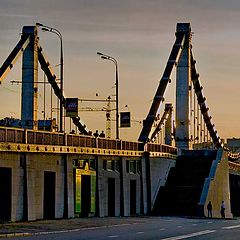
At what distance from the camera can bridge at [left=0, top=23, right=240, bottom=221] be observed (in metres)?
54.9

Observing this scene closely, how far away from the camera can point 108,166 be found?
7081 centimetres

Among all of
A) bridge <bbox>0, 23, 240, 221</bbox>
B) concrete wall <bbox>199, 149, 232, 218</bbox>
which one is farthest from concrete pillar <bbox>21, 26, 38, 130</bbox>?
concrete wall <bbox>199, 149, 232, 218</bbox>

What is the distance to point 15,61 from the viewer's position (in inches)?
3927

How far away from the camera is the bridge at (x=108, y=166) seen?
54.9m

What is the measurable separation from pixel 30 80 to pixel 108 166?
28.7m

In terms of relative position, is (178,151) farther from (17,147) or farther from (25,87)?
(17,147)

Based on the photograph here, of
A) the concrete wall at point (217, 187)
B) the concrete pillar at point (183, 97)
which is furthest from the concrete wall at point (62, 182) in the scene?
the concrete pillar at point (183, 97)

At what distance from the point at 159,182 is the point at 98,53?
44.7 ft

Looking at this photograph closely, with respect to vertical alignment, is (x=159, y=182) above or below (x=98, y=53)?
below

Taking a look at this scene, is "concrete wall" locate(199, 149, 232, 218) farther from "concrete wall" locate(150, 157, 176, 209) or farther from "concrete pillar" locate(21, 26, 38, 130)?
"concrete pillar" locate(21, 26, 38, 130)

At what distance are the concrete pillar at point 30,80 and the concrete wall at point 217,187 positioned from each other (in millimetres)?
18162

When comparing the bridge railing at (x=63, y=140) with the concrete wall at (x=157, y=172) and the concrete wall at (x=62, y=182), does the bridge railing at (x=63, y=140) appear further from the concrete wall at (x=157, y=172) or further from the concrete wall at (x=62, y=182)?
the concrete wall at (x=157, y=172)

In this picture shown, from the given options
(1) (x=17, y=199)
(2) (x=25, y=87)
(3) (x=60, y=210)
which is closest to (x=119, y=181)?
(3) (x=60, y=210)

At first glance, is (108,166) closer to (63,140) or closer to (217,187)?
(63,140)
